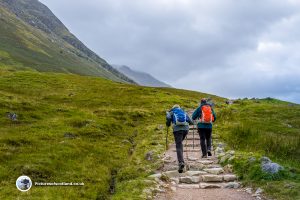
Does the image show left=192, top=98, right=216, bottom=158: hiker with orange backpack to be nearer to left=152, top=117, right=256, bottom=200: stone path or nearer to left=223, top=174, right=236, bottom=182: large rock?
left=152, top=117, right=256, bottom=200: stone path

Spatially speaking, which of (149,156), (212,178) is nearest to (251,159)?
(212,178)

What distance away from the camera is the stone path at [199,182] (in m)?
16.0

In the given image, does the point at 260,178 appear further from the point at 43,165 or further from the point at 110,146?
the point at 110,146

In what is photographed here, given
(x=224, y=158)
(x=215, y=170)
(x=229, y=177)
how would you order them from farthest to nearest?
(x=224, y=158) < (x=215, y=170) < (x=229, y=177)

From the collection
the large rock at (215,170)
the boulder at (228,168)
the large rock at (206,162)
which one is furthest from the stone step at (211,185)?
the large rock at (206,162)

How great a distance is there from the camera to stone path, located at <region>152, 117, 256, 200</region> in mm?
16031

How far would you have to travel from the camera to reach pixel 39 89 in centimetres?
6394

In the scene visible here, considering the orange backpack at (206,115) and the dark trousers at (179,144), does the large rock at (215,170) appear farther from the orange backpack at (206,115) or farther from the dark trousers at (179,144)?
the orange backpack at (206,115)

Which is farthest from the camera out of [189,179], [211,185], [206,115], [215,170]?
[206,115]

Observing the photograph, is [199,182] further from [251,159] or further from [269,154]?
[269,154]

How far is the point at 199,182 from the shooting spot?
18297 millimetres

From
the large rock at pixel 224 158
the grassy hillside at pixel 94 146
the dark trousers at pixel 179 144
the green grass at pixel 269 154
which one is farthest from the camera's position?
the large rock at pixel 224 158

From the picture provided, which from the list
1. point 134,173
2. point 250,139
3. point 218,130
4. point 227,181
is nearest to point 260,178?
point 227,181

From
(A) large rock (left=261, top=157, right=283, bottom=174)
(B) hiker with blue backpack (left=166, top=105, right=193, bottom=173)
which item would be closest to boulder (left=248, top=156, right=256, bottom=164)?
(A) large rock (left=261, top=157, right=283, bottom=174)
